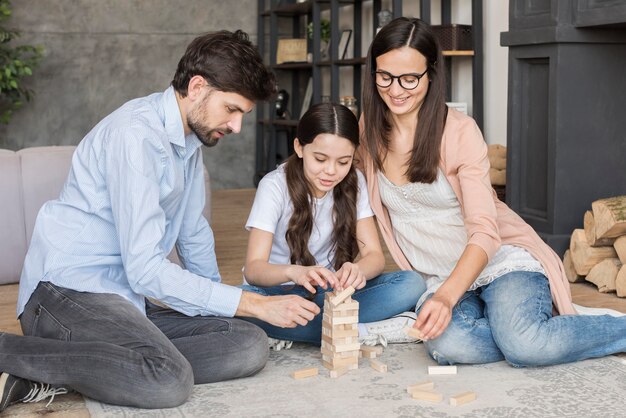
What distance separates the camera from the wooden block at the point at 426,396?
89.4 inches

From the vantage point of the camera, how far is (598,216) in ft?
12.0

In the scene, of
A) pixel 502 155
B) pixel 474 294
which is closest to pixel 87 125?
pixel 502 155

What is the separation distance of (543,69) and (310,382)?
84.9 inches

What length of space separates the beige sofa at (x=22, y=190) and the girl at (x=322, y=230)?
49.3 inches

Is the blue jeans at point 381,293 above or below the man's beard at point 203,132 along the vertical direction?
below

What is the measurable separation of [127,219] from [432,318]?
775 mm

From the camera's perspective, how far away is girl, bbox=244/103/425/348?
104 inches

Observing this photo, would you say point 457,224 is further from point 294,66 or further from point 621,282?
point 294,66

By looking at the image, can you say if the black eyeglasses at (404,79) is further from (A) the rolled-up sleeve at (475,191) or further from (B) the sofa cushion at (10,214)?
(B) the sofa cushion at (10,214)

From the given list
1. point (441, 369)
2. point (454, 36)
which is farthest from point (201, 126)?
point (454, 36)

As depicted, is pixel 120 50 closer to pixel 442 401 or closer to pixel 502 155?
pixel 502 155

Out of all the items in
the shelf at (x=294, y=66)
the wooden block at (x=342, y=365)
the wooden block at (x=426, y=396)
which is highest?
the shelf at (x=294, y=66)

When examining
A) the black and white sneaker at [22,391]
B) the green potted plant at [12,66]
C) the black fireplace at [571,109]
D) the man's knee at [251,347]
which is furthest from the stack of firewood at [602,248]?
the green potted plant at [12,66]

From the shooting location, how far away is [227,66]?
7.38 feet
